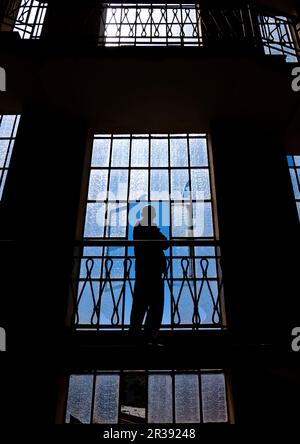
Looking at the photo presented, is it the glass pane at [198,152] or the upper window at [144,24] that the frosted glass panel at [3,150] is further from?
the glass pane at [198,152]

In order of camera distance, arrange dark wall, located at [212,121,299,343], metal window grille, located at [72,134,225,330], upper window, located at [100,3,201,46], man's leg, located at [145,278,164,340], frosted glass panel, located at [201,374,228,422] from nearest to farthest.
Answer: man's leg, located at [145,278,164,340] < frosted glass panel, located at [201,374,228,422] < dark wall, located at [212,121,299,343] < metal window grille, located at [72,134,225,330] < upper window, located at [100,3,201,46]

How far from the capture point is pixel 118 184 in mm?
5551

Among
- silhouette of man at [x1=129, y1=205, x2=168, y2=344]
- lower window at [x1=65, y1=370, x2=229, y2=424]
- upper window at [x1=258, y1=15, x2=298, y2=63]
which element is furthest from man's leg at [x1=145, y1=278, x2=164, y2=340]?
upper window at [x1=258, y1=15, x2=298, y2=63]

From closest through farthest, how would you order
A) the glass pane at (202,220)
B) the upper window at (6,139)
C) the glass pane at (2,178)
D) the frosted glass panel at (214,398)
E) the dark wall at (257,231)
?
the frosted glass panel at (214,398), the dark wall at (257,231), the glass pane at (202,220), the glass pane at (2,178), the upper window at (6,139)

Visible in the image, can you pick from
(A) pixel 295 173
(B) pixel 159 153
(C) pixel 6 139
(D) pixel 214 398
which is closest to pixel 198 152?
(B) pixel 159 153

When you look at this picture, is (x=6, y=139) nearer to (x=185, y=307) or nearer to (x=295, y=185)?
(x=185, y=307)

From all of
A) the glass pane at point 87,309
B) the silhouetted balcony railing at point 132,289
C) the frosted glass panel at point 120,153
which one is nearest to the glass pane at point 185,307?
the silhouetted balcony railing at point 132,289

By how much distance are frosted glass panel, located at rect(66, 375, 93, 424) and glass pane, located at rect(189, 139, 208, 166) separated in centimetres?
360

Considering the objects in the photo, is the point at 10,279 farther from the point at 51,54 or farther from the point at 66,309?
the point at 51,54

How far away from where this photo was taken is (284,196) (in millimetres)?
5121

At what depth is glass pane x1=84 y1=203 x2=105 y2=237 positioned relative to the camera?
514 centimetres

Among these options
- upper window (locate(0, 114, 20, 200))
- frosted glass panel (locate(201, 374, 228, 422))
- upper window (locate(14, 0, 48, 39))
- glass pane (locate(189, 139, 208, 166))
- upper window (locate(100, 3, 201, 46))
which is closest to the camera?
frosted glass panel (locate(201, 374, 228, 422))

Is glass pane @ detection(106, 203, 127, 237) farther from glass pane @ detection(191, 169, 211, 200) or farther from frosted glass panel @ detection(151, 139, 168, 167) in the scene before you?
glass pane @ detection(191, 169, 211, 200)

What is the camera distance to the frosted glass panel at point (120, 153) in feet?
18.8
